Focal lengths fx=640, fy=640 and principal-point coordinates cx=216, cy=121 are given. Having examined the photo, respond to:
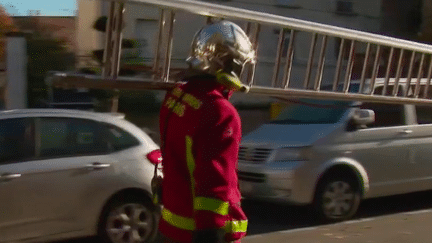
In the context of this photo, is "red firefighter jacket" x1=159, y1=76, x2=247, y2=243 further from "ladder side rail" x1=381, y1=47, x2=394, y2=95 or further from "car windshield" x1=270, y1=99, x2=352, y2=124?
"car windshield" x1=270, y1=99, x2=352, y2=124

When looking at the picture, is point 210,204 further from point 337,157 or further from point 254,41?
point 337,157

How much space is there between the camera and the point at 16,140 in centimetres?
584

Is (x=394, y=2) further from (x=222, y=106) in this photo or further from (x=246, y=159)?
(x=222, y=106)

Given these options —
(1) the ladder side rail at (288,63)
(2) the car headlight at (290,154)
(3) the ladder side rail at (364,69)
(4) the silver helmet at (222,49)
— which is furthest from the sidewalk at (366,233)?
(4) the silver helmet at (222,49)

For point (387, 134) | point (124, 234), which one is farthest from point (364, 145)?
point (124, 234)

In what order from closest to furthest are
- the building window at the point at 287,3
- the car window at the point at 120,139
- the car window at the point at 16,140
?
the car window at the point at 16,140 → the car window at the point at 120,139 → the building window at the point at 287,3

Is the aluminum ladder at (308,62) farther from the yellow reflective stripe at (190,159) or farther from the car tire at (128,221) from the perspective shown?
the car tire at (128,221)

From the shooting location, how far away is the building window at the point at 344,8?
81.4 feet

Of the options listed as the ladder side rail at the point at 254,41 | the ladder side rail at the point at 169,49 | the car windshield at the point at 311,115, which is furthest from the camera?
the car windshield at the point at 311,115

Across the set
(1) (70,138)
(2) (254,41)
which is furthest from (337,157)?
(2) (254,41)

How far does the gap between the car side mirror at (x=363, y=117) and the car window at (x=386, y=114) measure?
137 millimetres

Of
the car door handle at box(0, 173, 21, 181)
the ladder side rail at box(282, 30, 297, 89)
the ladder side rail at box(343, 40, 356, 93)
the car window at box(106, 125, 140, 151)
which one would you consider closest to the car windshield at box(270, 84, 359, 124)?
the car window at box(106, 125, 140, 151)

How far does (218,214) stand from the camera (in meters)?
2.40

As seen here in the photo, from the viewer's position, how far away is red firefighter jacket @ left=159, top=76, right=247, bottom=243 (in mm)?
2408
